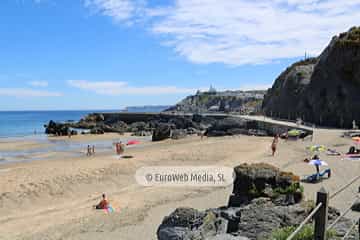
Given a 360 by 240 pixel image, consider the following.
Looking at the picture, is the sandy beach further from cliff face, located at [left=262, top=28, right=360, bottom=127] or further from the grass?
cliff face, located at [left=262, top=28, right=360, bottom=127]

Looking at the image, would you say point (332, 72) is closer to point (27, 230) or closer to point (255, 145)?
point (255, 145)

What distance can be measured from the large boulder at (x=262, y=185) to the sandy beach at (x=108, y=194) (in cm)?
164

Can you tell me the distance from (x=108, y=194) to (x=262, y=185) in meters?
7.31

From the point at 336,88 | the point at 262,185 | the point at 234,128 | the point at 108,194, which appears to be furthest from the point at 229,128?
the point at 262,185

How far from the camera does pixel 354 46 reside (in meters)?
36.5

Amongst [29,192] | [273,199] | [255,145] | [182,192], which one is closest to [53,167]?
[29,192]

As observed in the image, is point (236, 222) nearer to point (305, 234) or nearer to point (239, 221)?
point (239, 221)

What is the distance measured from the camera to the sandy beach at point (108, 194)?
1033 cm

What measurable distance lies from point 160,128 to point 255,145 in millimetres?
14245

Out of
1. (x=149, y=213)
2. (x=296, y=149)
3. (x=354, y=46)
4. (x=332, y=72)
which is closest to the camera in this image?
(x=149, y=213)

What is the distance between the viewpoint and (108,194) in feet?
47.9

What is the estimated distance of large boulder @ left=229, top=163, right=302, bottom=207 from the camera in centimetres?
996
